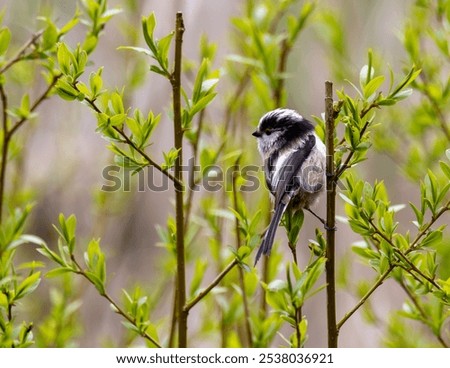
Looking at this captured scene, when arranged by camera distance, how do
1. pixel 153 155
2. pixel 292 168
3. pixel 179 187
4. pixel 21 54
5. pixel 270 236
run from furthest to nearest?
1. pixel 153 155
2. pixel 292 168
3. pixel 21 54
4. pixel 270 236
5. pixel 179 187

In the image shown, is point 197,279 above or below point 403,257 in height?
below

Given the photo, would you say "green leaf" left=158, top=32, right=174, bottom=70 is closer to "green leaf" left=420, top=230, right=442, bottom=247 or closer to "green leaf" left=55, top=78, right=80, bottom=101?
"green leaf" left=55, top=78, right=80, bottom=101

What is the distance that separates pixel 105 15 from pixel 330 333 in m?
1.08

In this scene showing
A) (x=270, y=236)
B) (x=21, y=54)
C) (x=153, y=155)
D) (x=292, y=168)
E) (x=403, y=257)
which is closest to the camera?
(x=403, y=257)

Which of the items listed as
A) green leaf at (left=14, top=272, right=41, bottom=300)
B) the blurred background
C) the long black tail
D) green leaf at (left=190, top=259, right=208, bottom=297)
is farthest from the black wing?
the blurred background

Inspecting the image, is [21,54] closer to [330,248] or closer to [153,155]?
[330,248]

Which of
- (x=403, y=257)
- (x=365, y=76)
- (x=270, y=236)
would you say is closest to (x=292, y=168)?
(x=270, y=236)

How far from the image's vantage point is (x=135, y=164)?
1457 mm

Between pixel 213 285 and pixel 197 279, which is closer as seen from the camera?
pixel 213 285

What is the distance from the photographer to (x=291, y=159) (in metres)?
2.19

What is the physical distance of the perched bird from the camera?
6.87 feet

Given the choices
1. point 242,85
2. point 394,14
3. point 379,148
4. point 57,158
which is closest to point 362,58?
point 394,14

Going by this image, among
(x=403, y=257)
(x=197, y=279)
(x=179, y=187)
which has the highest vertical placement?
(x=179, y=187)
